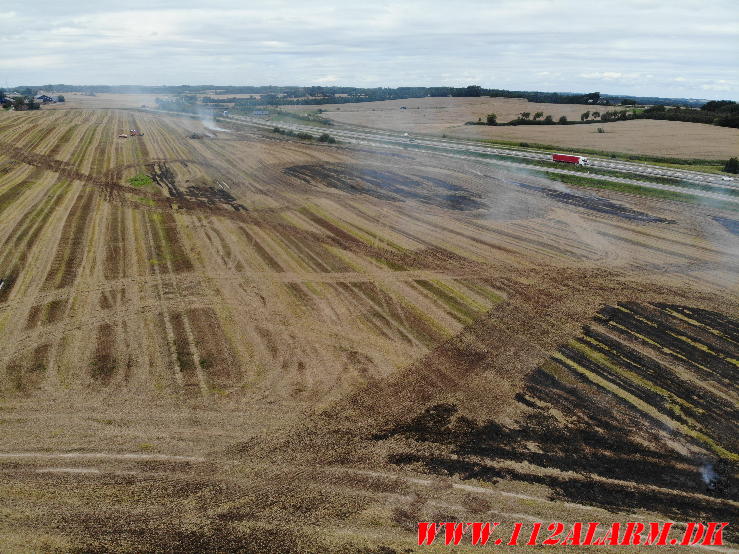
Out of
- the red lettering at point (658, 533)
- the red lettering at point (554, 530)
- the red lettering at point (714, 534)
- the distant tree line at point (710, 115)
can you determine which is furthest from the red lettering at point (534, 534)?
the distant tree line at point (710, 115)

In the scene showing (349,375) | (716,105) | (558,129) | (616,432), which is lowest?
(616,432)

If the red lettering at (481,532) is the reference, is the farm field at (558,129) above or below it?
above

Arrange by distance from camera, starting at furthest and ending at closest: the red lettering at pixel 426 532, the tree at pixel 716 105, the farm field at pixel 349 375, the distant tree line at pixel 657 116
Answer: the tree at pixel 716 105 < the distant tree line at pixel 657 116 < the farm field at pixel 349 375 < the red lettering at pixel 426 532

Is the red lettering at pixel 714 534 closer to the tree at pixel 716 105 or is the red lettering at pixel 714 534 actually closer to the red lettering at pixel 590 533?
the red lettering at pixel 590 533

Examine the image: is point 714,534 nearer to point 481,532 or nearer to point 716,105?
point 481,532

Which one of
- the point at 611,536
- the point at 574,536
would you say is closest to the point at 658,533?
the point at 611,536

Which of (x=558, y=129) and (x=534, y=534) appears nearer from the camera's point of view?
(x=534, y=534)

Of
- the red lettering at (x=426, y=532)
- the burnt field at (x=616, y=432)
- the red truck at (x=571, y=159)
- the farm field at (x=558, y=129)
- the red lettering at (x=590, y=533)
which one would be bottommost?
the red lettering at (x=426, y=532)
